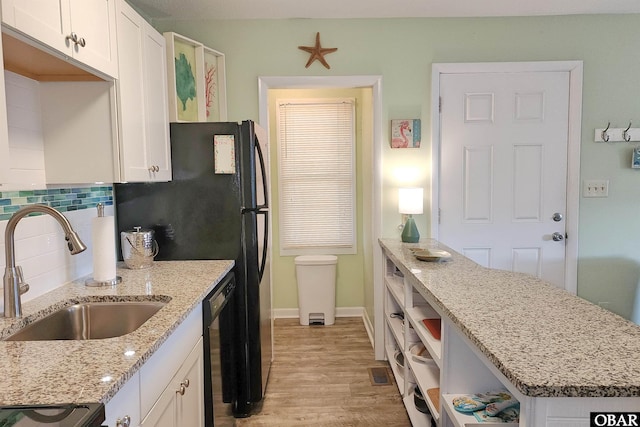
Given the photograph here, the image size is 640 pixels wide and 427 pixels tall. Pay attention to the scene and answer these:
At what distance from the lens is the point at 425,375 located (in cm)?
196

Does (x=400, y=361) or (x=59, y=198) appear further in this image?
(x=400, y=361)

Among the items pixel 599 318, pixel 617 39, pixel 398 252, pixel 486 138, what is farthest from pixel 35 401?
pixel 617 39

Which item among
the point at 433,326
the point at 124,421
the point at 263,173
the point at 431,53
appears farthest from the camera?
the point at 431,53

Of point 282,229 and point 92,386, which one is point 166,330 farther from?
point 282,229

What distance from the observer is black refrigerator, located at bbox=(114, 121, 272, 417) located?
2.25 meters

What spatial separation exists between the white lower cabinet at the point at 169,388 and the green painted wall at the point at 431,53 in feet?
6.00

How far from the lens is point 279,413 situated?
94.3 inches

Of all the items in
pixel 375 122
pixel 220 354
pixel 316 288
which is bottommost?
pixel 316 288

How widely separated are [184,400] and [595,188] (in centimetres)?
301

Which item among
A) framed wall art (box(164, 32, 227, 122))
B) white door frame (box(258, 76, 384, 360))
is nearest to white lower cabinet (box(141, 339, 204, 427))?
framed wall art (box(164, 32, 227, 122))

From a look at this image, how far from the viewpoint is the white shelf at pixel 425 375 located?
5.91 feet

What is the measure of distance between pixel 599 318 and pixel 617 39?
2.59 meters

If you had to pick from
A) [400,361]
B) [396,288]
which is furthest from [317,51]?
[400,361]

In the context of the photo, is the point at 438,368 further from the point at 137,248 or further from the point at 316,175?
the point at 316,175
